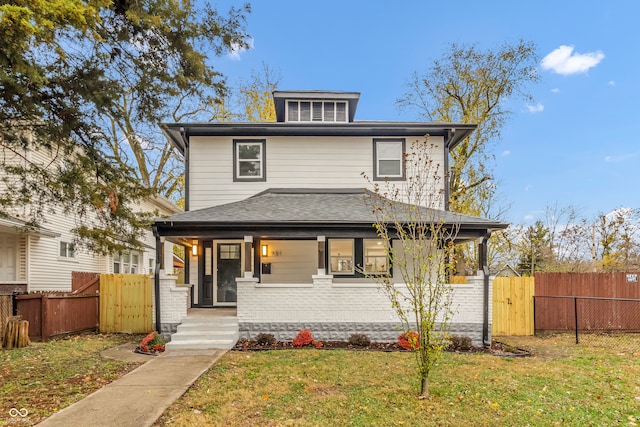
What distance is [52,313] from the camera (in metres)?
10.7

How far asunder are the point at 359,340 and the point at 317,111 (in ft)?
26.6

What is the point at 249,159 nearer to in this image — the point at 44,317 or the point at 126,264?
the point at 44,317

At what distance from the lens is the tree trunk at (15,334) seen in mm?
9445

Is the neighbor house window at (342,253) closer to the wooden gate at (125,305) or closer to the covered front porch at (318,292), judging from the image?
the covered front porch at (318,292)

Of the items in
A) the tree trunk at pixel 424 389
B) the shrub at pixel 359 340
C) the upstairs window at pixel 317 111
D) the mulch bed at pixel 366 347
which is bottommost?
the mulch bed at pixel 366 347

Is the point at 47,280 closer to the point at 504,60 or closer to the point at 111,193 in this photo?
the point at 111,193

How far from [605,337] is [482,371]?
22.9ft

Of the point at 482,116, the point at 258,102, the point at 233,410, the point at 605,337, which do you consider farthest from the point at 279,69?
the point at 233,410

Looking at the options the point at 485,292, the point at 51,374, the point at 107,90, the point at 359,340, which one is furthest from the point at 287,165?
the point at 51,374

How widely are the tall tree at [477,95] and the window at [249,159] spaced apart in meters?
9.21

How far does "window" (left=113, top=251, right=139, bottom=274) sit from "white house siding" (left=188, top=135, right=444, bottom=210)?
8.98 metres

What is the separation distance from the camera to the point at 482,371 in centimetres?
728

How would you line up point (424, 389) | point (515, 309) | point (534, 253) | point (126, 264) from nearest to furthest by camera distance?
point (424, 389), point (515, 309), point (126, 264), point (534, 253)

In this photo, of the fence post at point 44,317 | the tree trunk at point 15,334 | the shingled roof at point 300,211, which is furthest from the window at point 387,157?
the tree trunk at point 15,334
